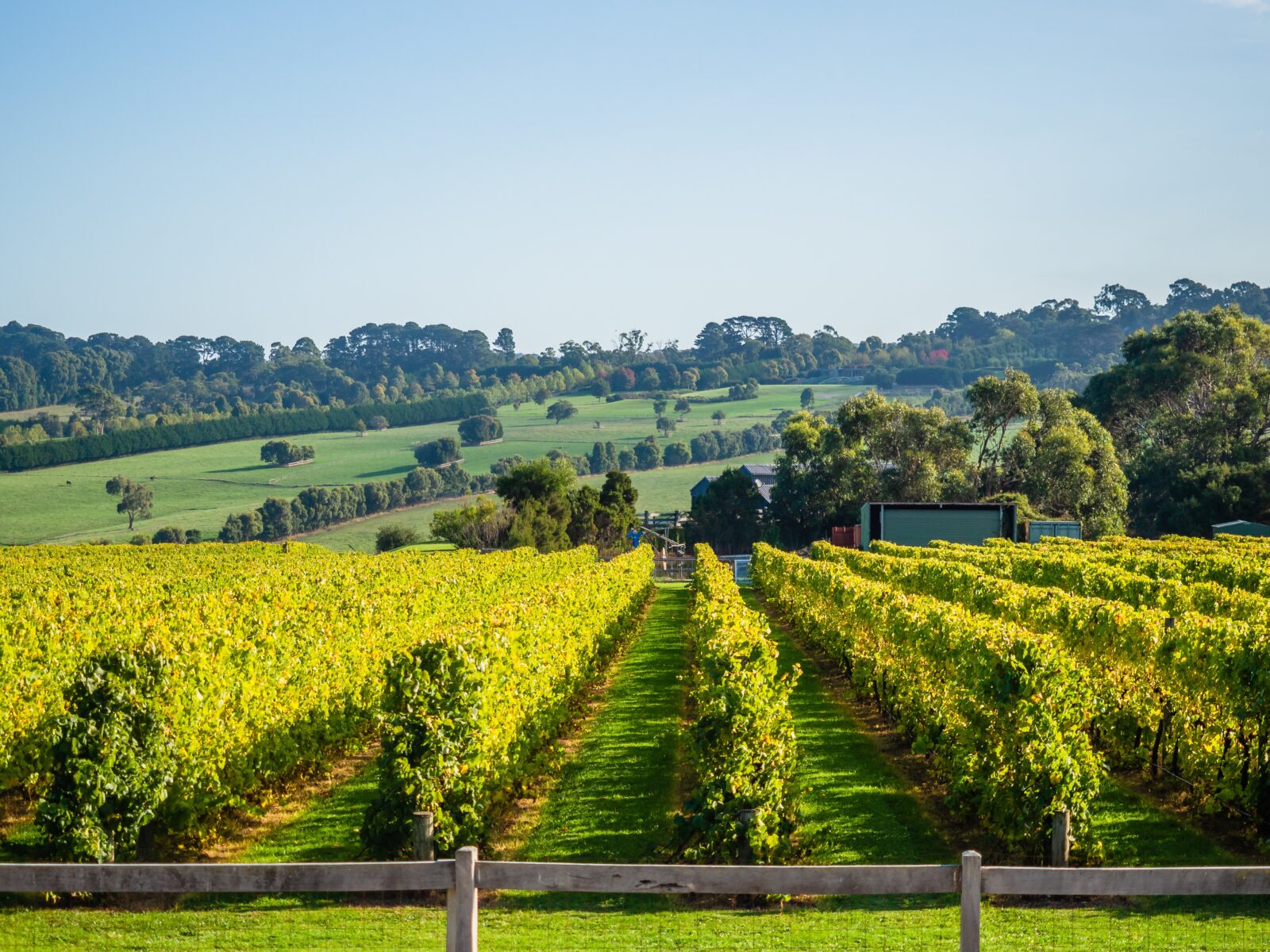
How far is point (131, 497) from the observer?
106562mm

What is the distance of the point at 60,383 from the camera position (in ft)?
627

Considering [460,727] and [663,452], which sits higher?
[460,727]

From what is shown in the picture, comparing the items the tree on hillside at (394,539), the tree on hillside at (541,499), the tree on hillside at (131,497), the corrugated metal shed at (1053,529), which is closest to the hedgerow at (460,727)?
the corrugated metal shed at (1053,529)

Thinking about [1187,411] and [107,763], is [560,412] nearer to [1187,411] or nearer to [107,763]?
[1187,411]

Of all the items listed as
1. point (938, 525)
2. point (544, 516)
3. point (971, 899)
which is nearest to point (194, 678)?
point (971, 899)

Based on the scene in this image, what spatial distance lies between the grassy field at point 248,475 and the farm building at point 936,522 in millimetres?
54250

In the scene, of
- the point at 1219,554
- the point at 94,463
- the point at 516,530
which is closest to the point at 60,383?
the point at 94,463

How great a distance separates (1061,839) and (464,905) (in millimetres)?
5823

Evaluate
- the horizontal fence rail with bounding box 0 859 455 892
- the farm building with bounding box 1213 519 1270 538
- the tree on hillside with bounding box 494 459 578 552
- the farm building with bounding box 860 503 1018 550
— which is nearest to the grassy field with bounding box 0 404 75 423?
the tree on hillside with bounding box 494 459 578 552

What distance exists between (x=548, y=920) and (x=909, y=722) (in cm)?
692

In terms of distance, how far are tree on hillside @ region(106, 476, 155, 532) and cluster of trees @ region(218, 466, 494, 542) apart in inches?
386

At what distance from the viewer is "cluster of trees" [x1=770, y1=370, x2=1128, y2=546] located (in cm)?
6712

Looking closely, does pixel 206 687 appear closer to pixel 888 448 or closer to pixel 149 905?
pixel 149 905

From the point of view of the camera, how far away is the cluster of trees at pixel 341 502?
101750 millimetres
